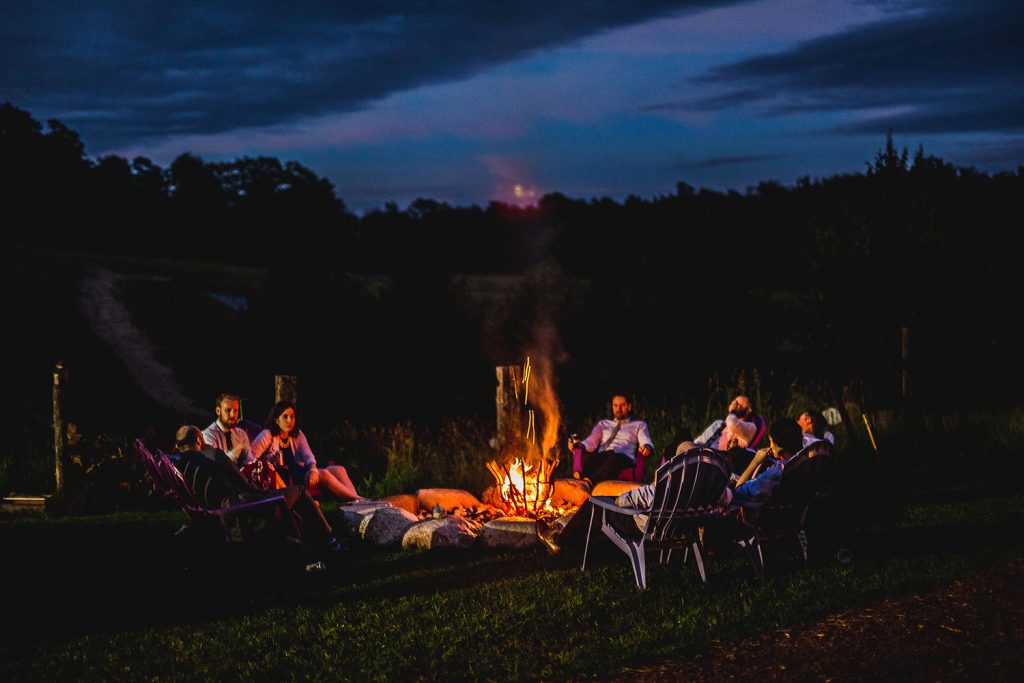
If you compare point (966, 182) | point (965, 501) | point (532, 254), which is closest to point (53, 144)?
point (532, 254)

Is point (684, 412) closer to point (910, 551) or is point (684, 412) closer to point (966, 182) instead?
point (910, 551)

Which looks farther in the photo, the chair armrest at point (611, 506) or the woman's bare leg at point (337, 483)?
the woman's bare leg at point (337, 483)

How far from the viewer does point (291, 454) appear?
10.3 m

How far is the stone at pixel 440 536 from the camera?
8766 millimetres

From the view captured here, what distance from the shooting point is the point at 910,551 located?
8.26 m

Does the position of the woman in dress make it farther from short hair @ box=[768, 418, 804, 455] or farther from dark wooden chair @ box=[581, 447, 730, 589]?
short hair @ box=[768, 418, 804, 455]

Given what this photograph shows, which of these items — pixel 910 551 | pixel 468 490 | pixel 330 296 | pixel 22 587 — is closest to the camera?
pixel 22 587

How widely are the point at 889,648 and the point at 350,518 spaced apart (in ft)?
16.3

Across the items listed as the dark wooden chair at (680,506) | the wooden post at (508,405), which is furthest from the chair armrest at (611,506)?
the wooden post at (508,405)

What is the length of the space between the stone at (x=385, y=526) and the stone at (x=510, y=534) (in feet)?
2.19

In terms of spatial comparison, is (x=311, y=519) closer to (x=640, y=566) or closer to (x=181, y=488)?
(x=181, y=488)

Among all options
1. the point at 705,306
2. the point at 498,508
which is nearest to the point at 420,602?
the point at 498,508

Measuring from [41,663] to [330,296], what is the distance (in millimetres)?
20040

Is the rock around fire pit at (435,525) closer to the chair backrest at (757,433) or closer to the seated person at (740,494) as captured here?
the seated person at (740,494)
